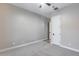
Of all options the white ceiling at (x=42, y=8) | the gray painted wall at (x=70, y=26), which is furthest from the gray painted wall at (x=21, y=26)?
the gray painted wall at (x=70, y=26)

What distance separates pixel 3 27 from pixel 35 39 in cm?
87

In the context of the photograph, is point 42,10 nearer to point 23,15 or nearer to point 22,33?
point 23,15

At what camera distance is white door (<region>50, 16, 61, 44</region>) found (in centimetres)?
221

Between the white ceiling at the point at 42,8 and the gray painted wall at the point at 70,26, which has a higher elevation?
the white ceiling at the point at 42,8

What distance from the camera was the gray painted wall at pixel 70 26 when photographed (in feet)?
6.78

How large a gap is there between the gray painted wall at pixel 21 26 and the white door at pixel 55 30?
16 cm

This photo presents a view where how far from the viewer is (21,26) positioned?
87.4 inches

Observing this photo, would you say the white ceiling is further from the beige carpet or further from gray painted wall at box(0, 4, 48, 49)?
the beige carpet

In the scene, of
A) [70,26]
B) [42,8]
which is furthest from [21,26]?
[70,26]

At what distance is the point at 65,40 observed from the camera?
7.06 feet

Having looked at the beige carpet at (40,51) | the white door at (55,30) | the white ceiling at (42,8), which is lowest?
the beige carpet at (40,51)

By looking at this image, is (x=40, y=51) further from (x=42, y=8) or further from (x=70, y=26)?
(x=42, y=8)

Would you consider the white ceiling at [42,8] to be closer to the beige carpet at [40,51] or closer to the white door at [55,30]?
the white door at [55,30]

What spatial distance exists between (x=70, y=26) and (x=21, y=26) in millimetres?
1249
